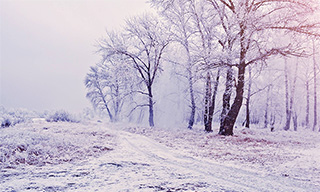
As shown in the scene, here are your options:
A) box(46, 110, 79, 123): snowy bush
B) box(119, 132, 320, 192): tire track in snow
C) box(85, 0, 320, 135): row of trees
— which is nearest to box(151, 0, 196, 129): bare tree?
box(85, 0, 320, 135): row of trees

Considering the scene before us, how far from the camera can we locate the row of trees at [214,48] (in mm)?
8773

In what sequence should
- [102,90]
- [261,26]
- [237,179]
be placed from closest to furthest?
[237,179], [261,26], [102,90]

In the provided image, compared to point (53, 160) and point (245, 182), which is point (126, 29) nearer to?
point (53, 160)

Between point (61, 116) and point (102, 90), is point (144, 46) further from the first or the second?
point (102, 90)

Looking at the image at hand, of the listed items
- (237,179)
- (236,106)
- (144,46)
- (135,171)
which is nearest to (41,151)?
(135,171)

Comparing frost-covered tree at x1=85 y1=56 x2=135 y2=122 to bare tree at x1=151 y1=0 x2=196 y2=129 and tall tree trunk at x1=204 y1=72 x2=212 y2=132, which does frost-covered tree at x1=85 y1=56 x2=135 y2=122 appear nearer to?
bare tree at x1=151 y1=0 x2=196 y2=129

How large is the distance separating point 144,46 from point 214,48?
823cm

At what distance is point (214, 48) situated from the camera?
41.6ft

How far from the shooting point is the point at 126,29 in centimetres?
A: 1945

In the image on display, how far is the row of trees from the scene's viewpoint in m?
8.77

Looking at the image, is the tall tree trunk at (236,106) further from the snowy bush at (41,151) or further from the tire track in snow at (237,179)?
the snowy bush at (41,151)

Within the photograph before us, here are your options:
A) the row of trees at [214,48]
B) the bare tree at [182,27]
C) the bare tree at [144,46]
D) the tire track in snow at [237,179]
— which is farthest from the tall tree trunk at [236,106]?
the bare tree at [144,46]

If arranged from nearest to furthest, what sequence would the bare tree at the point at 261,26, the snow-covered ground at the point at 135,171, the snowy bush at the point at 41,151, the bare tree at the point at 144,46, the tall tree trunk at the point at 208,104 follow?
the snow-covered ground at the point at 135,171
the snowy bush at the point at 41,151
the bare tree at the point at 261,26
the tall tree trunk at the point at 208,104
the bare tree at the point at 144,46

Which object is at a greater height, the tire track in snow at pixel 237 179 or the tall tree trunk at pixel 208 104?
the tall tree trunk at pixel 208 104
